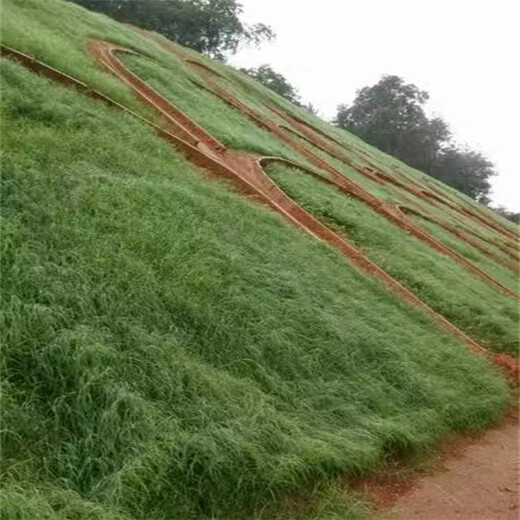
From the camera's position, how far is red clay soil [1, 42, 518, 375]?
10.4 m

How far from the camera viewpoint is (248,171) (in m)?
13.0

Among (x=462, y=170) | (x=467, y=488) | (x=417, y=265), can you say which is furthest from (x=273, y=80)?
(x=467, y=488)

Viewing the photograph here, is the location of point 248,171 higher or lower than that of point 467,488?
higher

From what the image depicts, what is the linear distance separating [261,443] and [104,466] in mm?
1242

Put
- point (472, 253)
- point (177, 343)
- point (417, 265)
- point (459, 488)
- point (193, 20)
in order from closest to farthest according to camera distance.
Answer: point (177, 343) → point (459, 488) → point (417, 265) → point (472, 253) → point (193, 20)

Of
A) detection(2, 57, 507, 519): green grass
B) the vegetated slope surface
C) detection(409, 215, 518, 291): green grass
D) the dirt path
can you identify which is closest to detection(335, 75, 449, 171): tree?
detection(409, 215, 518, 291): green grass

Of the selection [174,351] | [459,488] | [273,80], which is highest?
[273,80]

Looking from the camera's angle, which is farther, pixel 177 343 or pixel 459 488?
pixel 459 488

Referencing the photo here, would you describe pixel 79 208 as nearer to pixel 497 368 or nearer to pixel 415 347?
pixel 415 347

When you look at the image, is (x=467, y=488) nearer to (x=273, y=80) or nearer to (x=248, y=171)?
(x=248, y=171)

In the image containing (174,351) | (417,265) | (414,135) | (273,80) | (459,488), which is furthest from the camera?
(414,135)

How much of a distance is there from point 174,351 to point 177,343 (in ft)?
0.54

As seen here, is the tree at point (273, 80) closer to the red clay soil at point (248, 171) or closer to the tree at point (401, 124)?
the tree at point (401, 124)

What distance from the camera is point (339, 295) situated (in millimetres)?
8328
